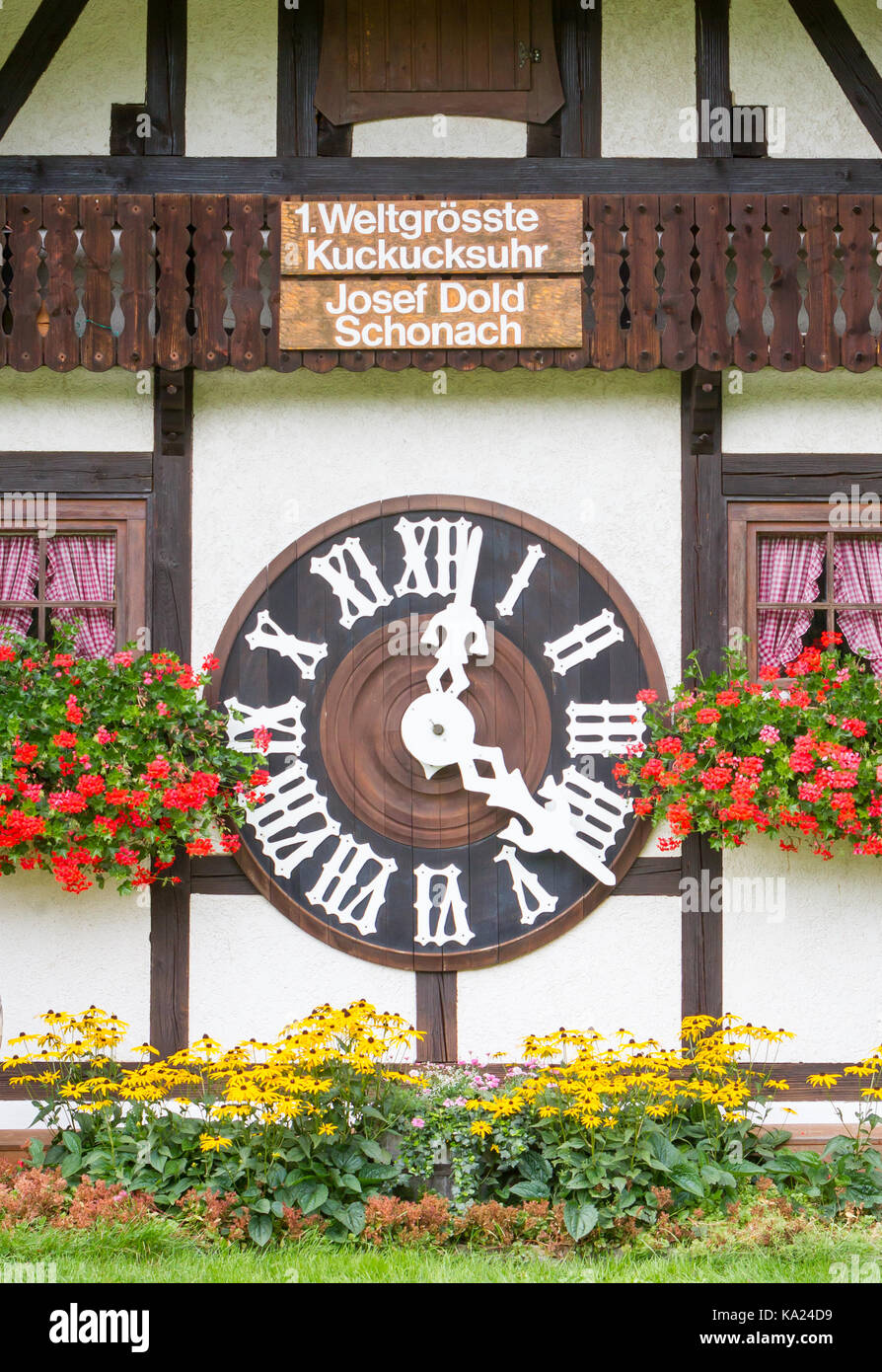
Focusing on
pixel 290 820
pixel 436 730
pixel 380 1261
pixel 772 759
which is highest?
pixel 436 730

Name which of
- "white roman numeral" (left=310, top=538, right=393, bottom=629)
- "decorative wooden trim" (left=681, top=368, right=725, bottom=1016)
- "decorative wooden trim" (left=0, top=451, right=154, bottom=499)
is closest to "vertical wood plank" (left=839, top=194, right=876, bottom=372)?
"decorative wooden trim" (left=681, top=368, right=725, bottom=1016)

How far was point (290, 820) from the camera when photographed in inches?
210

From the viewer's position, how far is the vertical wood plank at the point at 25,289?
517cm

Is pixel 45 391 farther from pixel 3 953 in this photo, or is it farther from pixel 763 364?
pixel 763 364

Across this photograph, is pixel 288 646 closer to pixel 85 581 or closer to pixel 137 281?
pixel 85 581

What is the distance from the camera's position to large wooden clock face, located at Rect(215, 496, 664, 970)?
5.30m

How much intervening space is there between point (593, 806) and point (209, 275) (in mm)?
2580

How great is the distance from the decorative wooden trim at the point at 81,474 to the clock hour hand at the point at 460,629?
4.28 feet

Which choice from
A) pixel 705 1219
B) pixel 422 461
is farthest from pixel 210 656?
pixel 705 1219

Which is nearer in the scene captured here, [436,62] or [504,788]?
[504,788]

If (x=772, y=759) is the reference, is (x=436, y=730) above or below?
above

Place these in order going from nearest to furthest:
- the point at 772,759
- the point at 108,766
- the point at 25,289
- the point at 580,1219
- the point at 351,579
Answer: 1. the point at 580,1219
2. the point at 108,766
3. the point at 772,759
4. the point at 25,289
5. the point at 351,579

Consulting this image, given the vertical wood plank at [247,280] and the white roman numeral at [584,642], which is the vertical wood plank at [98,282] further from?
the white roman numeral at [584,642]

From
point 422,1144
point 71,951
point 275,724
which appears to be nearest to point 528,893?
point 422,1144
